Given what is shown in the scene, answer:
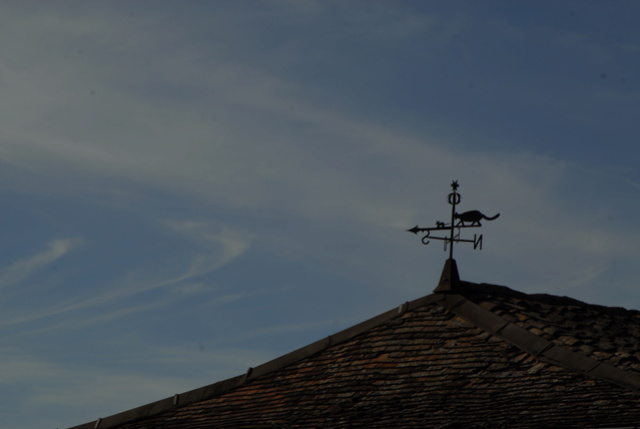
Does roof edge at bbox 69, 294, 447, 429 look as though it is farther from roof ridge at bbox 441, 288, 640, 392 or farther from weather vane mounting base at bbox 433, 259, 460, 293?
roof ridge at bbox 441, 288, 640, 392

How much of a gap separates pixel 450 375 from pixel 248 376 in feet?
8.74

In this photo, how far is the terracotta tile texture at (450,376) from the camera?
10.4 m

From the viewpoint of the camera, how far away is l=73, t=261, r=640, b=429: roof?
34.2 ft

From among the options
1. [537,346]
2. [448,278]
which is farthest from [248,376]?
[537,346]

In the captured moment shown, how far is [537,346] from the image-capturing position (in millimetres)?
11188

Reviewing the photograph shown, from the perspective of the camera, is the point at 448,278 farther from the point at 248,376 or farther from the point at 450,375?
the point at 248,376

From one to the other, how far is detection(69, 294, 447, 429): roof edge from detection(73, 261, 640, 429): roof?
0.04ft

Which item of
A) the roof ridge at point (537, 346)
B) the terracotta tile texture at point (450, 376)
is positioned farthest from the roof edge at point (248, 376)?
the roof ridge at point (537, 346)

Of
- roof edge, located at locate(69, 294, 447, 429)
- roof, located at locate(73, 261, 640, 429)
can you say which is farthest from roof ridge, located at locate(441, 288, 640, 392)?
roof edge, located at locate(69, 294, 447, 429)

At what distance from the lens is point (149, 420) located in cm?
1287

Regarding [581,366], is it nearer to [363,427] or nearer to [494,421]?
[494,421]

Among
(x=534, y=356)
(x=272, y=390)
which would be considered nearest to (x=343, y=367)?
(x=272, y=390)

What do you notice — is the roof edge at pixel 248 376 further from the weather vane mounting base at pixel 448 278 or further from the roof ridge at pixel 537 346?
the roof ridge at pixel 537 346

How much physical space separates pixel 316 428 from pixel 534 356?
2.23 m
